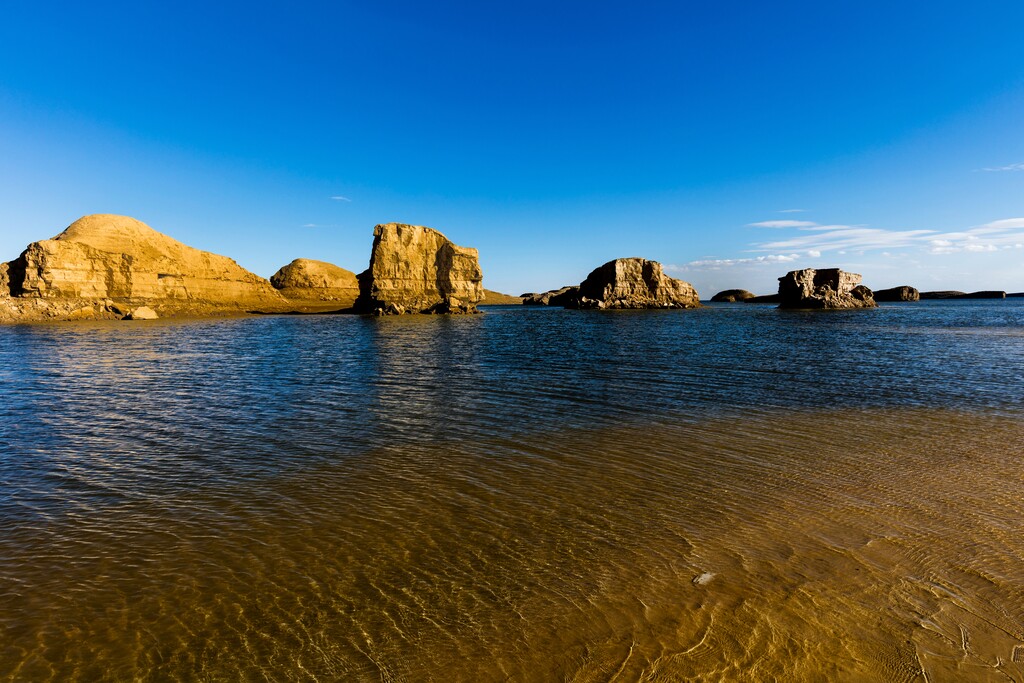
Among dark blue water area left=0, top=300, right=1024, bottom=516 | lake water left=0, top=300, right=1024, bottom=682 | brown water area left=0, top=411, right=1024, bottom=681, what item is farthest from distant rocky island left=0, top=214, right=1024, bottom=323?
brown water area left=0, top=411, right=1024, bottom=681

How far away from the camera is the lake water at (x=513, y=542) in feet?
15.1

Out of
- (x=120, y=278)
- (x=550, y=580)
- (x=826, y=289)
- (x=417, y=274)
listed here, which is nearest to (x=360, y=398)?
(x=550, y=580)

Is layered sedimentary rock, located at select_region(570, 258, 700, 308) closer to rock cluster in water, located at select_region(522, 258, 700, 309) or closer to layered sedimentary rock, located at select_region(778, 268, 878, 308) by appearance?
rock cluster in water, located at select_region(522, 258, 700, 309)

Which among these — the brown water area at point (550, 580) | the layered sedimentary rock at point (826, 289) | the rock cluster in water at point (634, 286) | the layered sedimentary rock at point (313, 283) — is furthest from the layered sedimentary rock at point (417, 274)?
the brown water area at point (550, 580)

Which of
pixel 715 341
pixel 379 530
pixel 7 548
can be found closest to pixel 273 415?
pixel 7 548

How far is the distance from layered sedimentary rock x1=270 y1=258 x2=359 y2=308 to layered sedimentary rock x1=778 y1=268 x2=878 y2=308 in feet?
449

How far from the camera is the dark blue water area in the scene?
10.3 metres

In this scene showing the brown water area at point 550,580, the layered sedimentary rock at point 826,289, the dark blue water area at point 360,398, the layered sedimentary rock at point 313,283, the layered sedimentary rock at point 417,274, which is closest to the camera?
the brown water area at point 550,580

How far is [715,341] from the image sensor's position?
39875 mm

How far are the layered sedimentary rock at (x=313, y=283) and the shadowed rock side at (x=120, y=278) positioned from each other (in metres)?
19.0

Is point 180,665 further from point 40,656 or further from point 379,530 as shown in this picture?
point 379,530

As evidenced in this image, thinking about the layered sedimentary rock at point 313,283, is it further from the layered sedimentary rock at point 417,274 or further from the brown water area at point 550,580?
the brown water area at point 550,580

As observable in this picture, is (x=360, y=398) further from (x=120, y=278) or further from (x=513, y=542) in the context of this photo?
(x=120, y=278)

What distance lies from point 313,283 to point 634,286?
11675 centimetres
